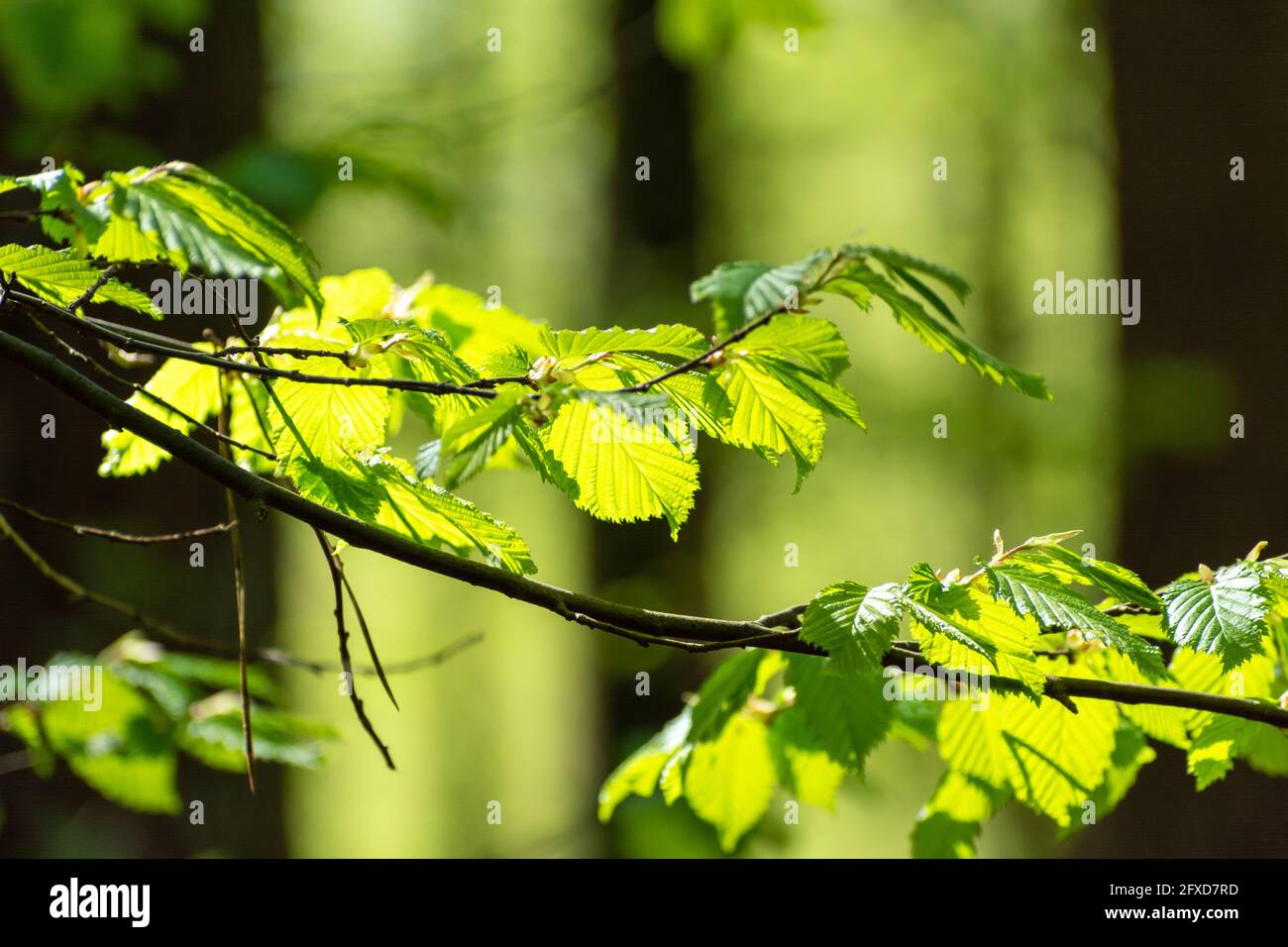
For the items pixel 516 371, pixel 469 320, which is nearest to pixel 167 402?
pixel 469 320

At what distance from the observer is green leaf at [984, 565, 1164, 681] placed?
0.89 meters

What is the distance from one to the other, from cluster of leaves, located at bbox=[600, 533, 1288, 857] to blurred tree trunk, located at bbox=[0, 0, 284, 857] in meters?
2.08

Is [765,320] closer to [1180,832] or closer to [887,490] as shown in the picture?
[1180,832]

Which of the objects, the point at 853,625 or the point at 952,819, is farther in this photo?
the point at 952,819

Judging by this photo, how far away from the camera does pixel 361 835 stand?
1394 centimetres

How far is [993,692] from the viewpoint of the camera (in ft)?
3.79

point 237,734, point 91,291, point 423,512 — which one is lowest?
point 237,734

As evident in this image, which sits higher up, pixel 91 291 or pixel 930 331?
pixel 91 291

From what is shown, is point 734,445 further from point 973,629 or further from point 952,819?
point 952,819

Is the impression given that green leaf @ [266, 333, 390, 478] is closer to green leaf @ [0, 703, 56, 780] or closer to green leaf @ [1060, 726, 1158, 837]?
green leaf @ [1060, 726, 1158, 837]

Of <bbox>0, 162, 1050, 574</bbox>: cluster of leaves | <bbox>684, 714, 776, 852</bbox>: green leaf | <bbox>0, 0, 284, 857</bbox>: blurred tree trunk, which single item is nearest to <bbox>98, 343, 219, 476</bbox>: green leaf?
<bbox>0, 162, 1050, 574</bbox>: cluster of leaves

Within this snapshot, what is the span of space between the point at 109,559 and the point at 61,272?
231cm

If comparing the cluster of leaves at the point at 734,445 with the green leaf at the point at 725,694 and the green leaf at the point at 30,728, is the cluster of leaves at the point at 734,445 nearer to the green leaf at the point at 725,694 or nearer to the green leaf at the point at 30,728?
the green leaf at the point at 725,694

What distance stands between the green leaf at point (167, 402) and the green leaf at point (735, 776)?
2.82ft
